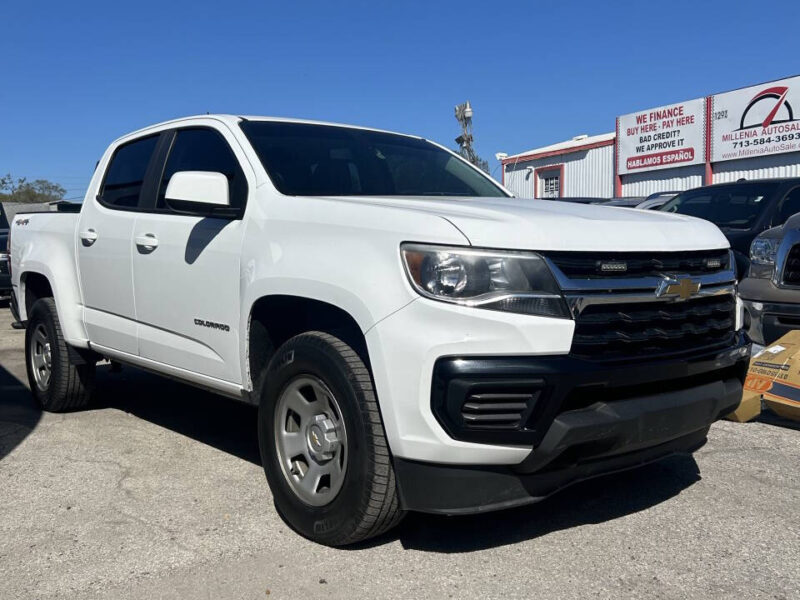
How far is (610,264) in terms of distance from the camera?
290 cm

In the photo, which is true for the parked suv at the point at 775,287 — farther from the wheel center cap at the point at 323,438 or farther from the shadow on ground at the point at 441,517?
the wheel center cap at the point at 323,438

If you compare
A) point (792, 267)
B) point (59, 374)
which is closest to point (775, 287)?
point (792, 267)

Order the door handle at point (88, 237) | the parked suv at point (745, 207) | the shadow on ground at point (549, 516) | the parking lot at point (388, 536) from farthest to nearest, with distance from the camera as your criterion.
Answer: the parked suv at point (745, 207)
the door handle at point (88, 237)
the shadow on ground at point (549, 516)
the parking lot at point (388, 536)

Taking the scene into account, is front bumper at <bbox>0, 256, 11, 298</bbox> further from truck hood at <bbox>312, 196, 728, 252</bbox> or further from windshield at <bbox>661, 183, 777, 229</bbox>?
truck hood at <bbox>312, 196, 728, 252</bbox>

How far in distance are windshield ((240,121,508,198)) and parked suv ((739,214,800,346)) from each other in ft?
7.55

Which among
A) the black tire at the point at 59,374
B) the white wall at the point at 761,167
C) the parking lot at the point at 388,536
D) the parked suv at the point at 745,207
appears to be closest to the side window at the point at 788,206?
the parked suv at the point at 745,207

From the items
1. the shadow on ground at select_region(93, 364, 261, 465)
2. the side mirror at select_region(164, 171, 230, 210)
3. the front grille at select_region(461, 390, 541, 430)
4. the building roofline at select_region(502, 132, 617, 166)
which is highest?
the building roofline at select_region(502, 132, 617, 166)

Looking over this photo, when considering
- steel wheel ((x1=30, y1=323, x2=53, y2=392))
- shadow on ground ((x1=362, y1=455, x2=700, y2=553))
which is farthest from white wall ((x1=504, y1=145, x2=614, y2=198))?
shadow on ground ((x1=362, y1=455, x2=700, y2=553))

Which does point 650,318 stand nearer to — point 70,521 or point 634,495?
point 634,495

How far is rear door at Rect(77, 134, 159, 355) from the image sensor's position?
15.1ft

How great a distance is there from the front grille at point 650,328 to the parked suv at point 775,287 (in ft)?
7.92

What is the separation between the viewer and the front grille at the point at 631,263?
9.29ft

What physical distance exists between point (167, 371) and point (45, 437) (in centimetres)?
124

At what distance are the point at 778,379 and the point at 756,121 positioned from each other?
18.9m
